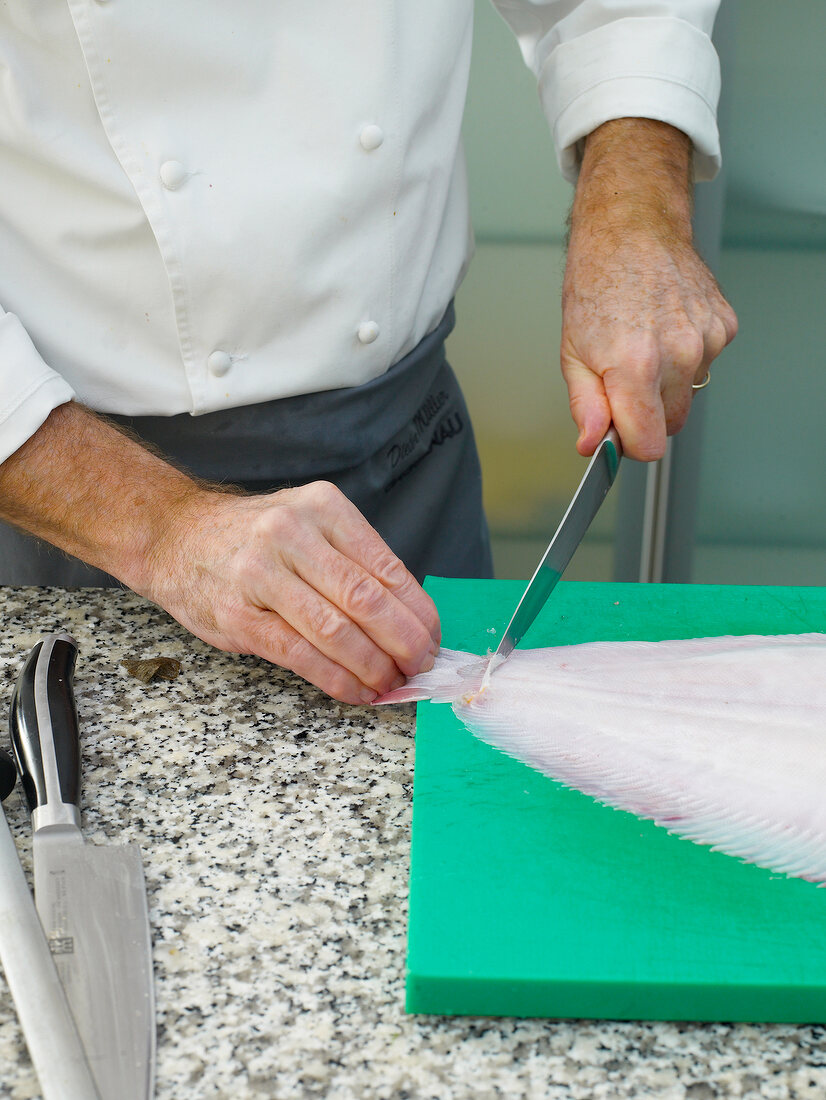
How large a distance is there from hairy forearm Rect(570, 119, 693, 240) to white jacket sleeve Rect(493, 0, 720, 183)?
0.06ft

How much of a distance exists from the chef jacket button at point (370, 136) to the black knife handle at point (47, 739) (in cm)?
64

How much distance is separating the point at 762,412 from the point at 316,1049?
2.08m

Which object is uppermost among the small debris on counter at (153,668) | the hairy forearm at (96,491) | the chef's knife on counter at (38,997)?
the hairy forearm at (96,491)

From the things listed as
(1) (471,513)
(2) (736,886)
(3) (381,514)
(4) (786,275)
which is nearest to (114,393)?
(3) (381,514)

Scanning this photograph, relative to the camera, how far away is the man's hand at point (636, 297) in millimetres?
1146

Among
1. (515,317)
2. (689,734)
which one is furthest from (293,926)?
(515,317)

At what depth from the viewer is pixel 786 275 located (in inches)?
89.6

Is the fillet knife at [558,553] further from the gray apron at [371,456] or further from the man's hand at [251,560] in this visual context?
the gray apron at [371,456]

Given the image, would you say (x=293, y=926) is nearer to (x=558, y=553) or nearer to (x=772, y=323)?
(x=558, y=553)

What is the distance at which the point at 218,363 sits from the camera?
117cm

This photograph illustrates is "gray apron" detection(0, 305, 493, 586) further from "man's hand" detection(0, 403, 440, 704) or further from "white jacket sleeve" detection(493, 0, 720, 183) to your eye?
"white jacket sleeve" detection(493, 0, 720, 183)

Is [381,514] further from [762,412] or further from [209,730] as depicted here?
[762,412]

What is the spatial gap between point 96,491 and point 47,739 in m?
0.31

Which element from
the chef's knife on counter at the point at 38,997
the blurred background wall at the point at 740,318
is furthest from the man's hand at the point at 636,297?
the blurred background wall at the point at 740,318
